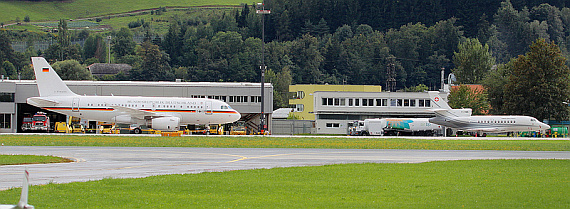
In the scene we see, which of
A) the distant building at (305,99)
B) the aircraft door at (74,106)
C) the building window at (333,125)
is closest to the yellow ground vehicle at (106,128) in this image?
the aircraft door at (74,106)

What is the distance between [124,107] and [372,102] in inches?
1604

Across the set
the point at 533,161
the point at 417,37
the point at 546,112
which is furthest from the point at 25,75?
the point at 533,161

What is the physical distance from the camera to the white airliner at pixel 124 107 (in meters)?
54.3

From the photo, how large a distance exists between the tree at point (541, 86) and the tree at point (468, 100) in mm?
9102

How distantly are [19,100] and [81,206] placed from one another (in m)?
59.4

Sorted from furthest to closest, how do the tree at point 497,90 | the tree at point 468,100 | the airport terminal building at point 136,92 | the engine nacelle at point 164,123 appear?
the tree at point 468,100 < the tree at point 497,90 < the airport terminal building at point 136,92 < the engine nacelle at point 164,123

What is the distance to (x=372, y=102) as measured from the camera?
8344 centimetres

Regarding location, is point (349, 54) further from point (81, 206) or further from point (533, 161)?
point (81, 206)

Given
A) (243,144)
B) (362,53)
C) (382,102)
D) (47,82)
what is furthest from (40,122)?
(362,53)

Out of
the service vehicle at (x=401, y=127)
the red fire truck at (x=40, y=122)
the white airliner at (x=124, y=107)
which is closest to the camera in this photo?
the white airliner at (x=124, y=107)

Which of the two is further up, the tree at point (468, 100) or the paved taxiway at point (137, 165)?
the tree at point (468, 100)

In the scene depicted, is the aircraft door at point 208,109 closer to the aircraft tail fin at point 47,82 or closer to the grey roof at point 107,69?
the aircraft tail fin at point 47,82

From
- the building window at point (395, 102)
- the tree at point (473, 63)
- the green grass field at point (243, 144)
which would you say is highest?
the tree at point (473, 63)

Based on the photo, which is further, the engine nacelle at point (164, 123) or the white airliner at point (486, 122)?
the white airliner at point (486, 122)
